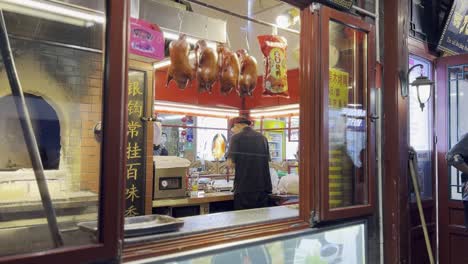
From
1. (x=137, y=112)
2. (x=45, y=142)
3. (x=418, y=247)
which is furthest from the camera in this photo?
(x=137, y=112)

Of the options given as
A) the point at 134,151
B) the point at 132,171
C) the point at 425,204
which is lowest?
the point at 425,204

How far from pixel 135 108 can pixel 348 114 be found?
2542 mm

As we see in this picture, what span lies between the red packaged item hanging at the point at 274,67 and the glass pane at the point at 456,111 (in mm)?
2160

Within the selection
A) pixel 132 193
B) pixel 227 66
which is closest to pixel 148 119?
pixel 132 193

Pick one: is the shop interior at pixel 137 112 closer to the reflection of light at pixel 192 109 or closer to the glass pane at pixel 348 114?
the glass pane at pixel 348 114

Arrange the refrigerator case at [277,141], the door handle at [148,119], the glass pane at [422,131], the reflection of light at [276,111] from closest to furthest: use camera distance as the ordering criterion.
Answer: the glass pane at [422,131] → the door handle at [148,119] → the reflection of light at [276,111] → the refrigerator case at [277,141]

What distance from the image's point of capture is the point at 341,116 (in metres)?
3.10

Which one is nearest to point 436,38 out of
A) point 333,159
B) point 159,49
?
point 333,159

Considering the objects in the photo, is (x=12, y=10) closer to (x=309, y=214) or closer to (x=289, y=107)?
(x=309, y=214)

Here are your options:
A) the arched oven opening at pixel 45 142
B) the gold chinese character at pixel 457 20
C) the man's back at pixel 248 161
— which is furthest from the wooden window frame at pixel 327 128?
the arched oven opening at pixel 45 142

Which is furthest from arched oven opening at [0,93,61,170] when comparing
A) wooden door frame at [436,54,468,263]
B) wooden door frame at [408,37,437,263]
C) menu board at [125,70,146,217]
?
wooden door frame at [436,54,468,263]

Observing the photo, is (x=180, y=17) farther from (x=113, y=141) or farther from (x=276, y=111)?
(x=276, y=111)

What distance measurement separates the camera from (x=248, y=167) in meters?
5.02

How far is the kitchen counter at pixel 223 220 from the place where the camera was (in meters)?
2.10
